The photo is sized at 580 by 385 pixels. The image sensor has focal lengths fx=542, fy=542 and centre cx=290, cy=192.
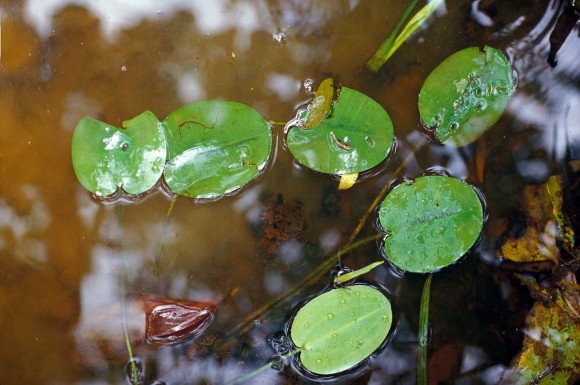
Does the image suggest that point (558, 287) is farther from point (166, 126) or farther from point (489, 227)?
point (166, 126)

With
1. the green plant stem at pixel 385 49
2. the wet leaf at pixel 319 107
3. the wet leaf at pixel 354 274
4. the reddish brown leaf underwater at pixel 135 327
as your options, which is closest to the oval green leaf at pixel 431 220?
the wet leaf at pixel 354 274

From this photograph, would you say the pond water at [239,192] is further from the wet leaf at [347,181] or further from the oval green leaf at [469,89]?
the oval green leaf at [469,89]

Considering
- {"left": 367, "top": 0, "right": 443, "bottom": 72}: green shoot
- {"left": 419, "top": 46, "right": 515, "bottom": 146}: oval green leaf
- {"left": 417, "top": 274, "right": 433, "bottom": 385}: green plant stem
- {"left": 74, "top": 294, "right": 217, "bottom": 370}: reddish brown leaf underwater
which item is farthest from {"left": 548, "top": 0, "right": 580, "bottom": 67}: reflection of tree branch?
{"left": 74, "top": 294, "right": 217, "bottom": 370}: reddish brown leaf underwater

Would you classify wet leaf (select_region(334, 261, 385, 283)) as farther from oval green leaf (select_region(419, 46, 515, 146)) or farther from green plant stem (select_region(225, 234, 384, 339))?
oval green leaf (select_region(419, 46, 515, 146))

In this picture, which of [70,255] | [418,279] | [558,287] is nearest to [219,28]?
[70,255]

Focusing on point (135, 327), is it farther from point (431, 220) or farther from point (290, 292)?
point (431, 220)

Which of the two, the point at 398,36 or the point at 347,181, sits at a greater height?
the point at 398,36

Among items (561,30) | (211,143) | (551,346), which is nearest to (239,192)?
(211,143)

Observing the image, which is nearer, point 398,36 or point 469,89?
point 469,89
